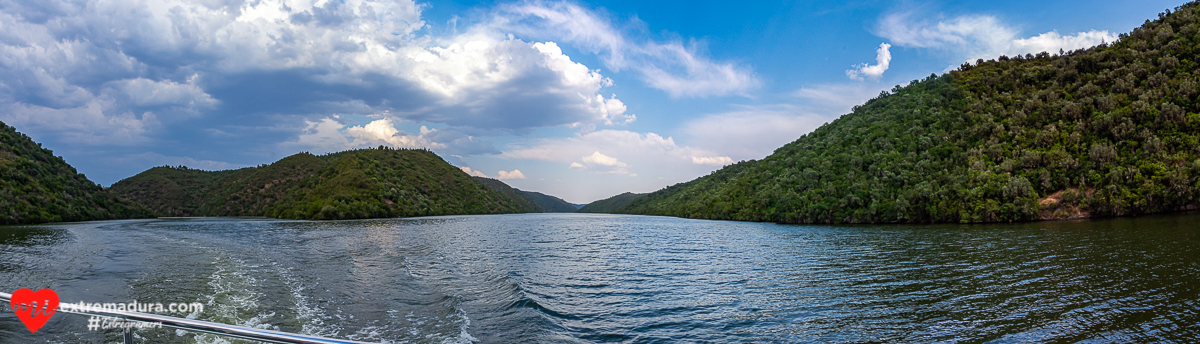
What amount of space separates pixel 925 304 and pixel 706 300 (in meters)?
7.19

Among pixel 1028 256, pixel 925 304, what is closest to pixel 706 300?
pixel 925 304

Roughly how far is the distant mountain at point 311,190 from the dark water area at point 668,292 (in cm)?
9546

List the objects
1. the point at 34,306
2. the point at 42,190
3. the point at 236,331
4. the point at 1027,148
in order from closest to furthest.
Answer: the point at 236,331, the point at 34,306, the point at 1027,148, the point at 42,190

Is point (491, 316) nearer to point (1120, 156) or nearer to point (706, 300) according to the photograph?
point (706, 300)

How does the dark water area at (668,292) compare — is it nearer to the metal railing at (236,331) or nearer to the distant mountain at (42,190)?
the metal railing at (236,331)

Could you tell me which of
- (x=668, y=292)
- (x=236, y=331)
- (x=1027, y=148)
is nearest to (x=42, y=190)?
(x=668, y=292)

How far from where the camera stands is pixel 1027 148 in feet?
210

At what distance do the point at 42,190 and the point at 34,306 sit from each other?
115 m

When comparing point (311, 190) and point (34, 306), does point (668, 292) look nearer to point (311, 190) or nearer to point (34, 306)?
point (34, 306)

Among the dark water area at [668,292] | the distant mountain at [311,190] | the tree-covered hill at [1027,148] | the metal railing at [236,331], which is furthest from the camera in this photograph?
the distant mountain at [311,190]

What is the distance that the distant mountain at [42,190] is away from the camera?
6912 cm

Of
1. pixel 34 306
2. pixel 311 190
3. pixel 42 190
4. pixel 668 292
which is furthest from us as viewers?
pixel 311 190

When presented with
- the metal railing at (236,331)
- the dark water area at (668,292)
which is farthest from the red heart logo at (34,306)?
the dark water area at (668,292)

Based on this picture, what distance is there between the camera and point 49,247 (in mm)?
33156
